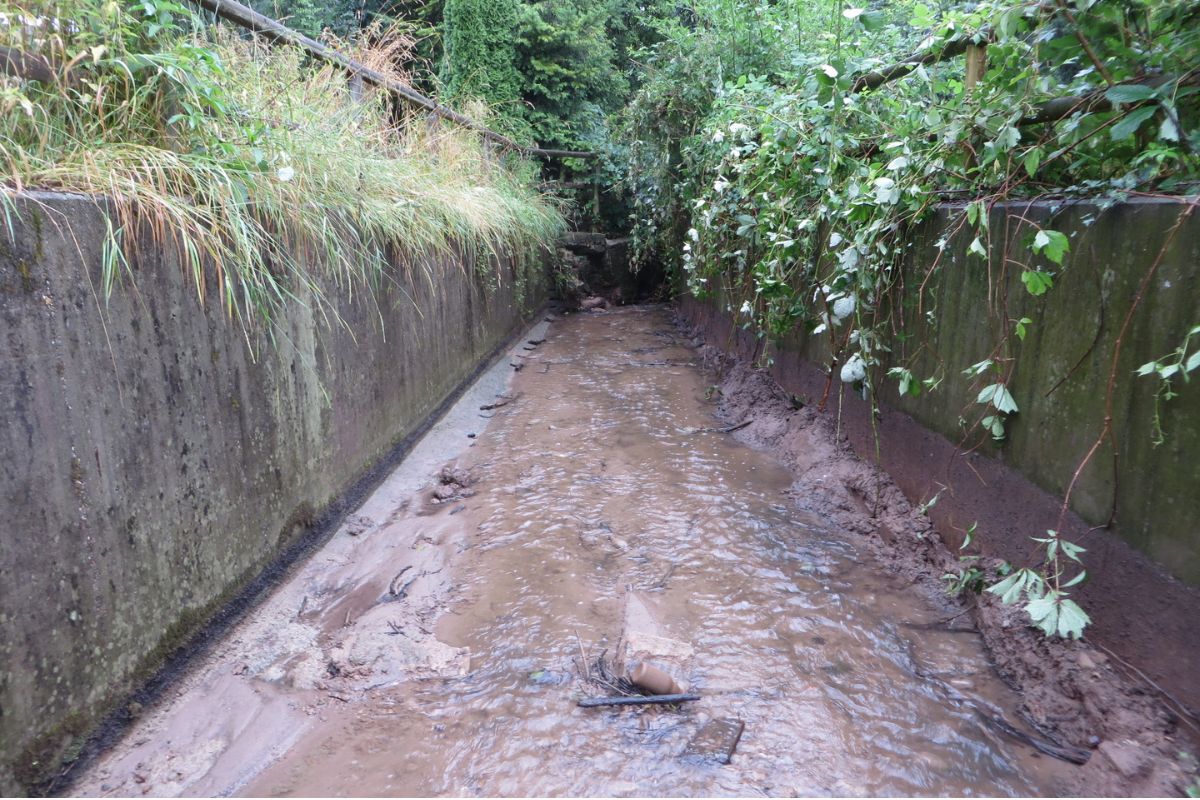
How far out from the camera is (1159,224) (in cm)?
179

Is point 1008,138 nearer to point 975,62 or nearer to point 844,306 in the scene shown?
point 975,62

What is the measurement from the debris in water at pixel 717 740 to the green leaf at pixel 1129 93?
78.0 inches

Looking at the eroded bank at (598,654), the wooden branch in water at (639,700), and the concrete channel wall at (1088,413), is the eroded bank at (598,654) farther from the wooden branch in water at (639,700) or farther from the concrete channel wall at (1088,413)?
the concrete channel wall at (1088,413)

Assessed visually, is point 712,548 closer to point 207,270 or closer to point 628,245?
point 207,270

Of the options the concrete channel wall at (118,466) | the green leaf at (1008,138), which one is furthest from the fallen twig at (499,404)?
the green leaf at (1008,138)

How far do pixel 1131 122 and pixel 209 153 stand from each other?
2.89 meters

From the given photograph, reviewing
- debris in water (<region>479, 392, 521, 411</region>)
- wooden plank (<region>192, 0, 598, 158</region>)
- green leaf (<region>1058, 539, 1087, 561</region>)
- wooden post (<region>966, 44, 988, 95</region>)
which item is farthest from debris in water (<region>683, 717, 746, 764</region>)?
debris in water (<region>479, 392, 521, 411</region>)

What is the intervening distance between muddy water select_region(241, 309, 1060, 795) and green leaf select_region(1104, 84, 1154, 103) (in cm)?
173

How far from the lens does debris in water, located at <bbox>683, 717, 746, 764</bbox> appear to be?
1905mm

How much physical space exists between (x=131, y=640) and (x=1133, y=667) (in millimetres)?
2787

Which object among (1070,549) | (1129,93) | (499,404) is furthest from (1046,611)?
(499,404)

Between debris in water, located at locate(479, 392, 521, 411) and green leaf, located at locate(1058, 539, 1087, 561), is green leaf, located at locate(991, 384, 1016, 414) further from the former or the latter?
debris in water, located at locate(479, 392, 521, 411)

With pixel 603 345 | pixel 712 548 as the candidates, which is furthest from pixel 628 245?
pixel 712 548

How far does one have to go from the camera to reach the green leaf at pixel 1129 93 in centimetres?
177
